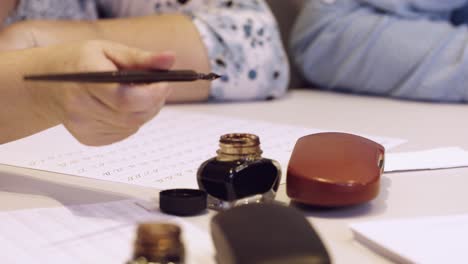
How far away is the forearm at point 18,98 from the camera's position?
1.83ft

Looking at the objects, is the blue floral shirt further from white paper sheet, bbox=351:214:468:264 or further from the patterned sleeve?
white paper sheet, bbox=351:214:468:264

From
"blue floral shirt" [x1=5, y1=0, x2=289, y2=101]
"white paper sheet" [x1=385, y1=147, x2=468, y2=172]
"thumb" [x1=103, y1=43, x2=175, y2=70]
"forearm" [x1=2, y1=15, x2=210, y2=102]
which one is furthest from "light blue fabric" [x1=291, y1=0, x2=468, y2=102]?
"thumb" [x1=103, y1=43, x2=175, y2=70]

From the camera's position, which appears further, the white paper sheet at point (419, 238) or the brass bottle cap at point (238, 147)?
the brass bottle cap at point (238, 147)

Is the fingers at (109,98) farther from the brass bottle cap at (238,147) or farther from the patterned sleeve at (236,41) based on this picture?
the patterned sleeve at (236,41)

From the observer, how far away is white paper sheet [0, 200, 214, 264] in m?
0.40

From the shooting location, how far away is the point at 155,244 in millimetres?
333

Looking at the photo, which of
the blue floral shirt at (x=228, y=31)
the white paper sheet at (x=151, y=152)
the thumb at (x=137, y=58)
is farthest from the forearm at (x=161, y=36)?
the thumb at (x=137, y=58)

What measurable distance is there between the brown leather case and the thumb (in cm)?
12

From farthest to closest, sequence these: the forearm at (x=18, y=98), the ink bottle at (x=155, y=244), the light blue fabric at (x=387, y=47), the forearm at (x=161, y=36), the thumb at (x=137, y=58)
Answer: the light blue fabric at (x=387, y=47) < the forearm at (x=161, y=36) < the forearm at (x=18, y=98) < the thumb at (x=137, y=58) < the ink bottle at (x=155, y=244)

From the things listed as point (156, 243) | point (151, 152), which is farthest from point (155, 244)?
point (151, 152)

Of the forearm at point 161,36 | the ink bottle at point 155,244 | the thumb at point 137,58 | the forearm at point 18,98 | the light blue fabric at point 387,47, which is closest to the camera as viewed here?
the ink bottle at point 155,244

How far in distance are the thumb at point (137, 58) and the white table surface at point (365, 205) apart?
106 millimetres

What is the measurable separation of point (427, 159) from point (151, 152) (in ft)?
0.87

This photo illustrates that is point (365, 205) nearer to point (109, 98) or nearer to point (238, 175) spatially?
point (238, 175)
